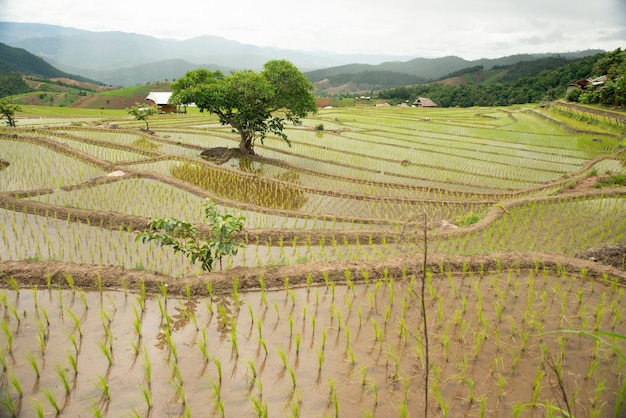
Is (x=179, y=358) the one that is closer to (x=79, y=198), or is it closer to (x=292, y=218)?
(x=292, y=218)

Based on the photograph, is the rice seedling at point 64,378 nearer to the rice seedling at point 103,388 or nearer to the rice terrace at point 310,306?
the rice terrace at point 310,306

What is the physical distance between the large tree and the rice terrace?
14.8ft

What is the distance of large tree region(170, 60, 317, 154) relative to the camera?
44.4 ft

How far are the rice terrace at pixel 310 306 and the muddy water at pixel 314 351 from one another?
0.7 inches

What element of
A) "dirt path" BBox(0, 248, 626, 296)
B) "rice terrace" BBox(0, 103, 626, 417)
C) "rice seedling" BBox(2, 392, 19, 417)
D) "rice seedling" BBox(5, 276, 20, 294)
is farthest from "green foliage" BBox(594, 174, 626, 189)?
"rice seedling" BBox(5, 276, 20, 294)

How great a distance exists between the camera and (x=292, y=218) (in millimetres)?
8336

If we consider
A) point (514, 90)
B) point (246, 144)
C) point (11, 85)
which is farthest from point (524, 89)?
point (11, 85)

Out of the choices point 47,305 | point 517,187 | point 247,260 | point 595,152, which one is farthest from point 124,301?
point 595,152

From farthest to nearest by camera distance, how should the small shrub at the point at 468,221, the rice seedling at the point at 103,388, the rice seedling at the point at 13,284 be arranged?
the small shrub at the point at 468,221
the rice seedling at the point at 13,284
the rice seedling at the point at 103,388

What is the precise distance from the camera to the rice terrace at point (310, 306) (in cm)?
320

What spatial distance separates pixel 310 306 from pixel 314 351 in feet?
2.87

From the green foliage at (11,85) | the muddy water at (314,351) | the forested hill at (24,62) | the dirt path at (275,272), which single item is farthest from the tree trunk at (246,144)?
the forested hill at (24,62)

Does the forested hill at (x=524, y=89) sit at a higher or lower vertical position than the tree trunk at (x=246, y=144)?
higher

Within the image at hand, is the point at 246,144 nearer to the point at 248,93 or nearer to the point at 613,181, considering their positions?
the point at 248,93
